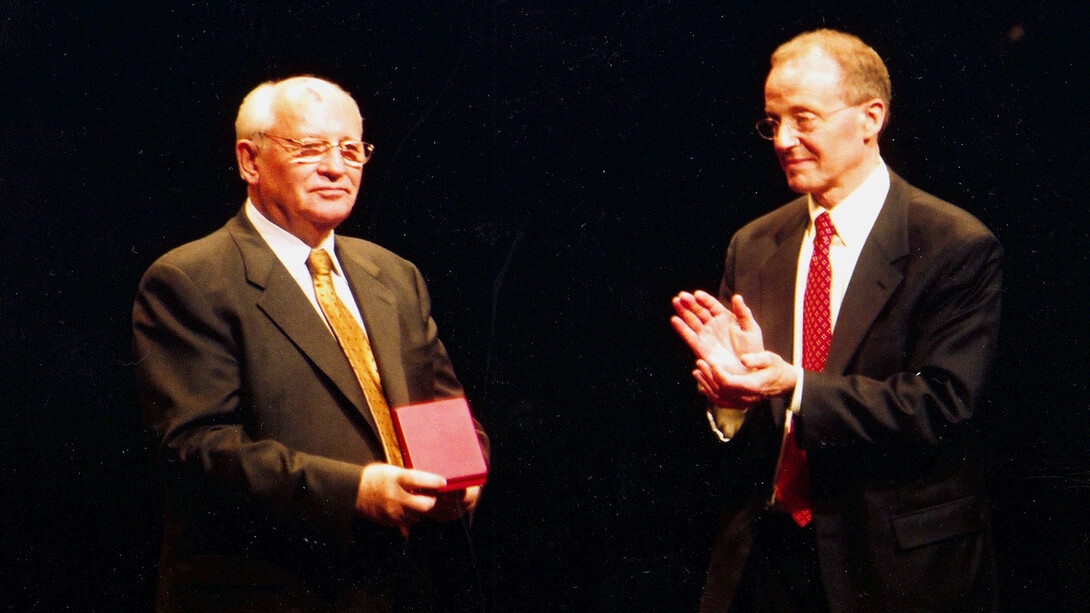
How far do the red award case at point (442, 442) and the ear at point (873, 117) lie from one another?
3.45 ft

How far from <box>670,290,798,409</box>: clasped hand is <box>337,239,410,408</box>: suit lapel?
1.89 feet

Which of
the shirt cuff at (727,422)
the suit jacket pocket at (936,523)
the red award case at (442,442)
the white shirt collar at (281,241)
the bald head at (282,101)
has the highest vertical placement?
the bald head at (282,101)

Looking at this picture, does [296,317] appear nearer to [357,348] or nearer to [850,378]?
[357,348]

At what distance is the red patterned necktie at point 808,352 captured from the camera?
2.05 m

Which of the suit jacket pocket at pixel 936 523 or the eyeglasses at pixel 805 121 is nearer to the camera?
the suit jacket pocket at pixel 936 523

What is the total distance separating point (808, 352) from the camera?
2064 millimetres

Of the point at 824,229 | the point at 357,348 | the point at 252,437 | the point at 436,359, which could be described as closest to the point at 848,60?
the point at 824,229

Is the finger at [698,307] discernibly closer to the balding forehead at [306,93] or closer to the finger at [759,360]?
the finger at [759,360]

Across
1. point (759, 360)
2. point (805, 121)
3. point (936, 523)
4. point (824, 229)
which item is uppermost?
point (805, 121)

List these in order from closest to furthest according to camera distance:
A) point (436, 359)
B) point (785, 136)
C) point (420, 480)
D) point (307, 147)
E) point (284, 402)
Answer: point (420, 480)
point (284, 402)
point (307, 147)
point (785, 136)
point (436, 359)

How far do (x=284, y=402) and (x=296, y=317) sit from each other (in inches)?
6.6

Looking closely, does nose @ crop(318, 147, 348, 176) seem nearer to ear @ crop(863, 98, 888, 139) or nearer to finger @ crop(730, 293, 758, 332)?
finger @ crop(730, 293, 758, 332)

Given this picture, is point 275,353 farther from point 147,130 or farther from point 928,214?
Answer: point 928,214

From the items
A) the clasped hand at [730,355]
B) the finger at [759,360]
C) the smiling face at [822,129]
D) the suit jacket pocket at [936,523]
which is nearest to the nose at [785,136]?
the smiling face at [822,129]
